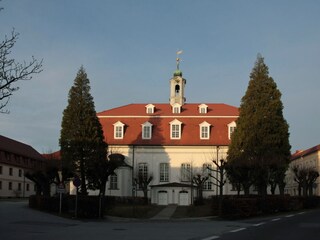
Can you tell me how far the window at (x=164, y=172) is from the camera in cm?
5500

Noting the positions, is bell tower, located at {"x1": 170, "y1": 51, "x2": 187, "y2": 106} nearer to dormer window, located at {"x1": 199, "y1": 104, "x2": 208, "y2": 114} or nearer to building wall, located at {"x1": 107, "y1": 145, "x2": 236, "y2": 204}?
dormer window, located at {"x1": 199, "y1": 104, "x2": 208, "y2": 114}

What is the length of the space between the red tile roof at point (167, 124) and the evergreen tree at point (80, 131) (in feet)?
30.7

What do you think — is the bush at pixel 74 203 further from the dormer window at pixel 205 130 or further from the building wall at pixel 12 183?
the building wall at pixel 12 183

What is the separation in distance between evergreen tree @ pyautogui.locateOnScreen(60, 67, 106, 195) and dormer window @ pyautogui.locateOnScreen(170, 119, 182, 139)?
1156 centimetres

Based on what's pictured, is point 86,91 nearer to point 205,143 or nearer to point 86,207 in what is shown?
point 205,143

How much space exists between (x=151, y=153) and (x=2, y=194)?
2530 centimetres

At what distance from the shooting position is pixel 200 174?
53719mm

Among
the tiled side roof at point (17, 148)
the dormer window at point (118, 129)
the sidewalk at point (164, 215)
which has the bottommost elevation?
the sidewalk at point (164, 215)

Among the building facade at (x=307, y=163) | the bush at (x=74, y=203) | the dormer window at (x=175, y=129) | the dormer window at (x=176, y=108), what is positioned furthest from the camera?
the building facade at (x=307, y=163)

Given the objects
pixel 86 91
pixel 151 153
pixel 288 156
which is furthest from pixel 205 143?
pixel 86 91

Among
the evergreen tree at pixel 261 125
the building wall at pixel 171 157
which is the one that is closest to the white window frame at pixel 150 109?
the building wall at pixel 171 157

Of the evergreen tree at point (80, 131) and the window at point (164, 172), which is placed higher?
the evergreen tree at point (80, 131)

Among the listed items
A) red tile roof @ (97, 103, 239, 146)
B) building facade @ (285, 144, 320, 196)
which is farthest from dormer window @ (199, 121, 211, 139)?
building facade @ (285, 144, 320, 196)

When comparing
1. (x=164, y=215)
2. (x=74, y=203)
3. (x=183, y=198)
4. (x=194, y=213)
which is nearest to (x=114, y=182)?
(x=183, y=198)
